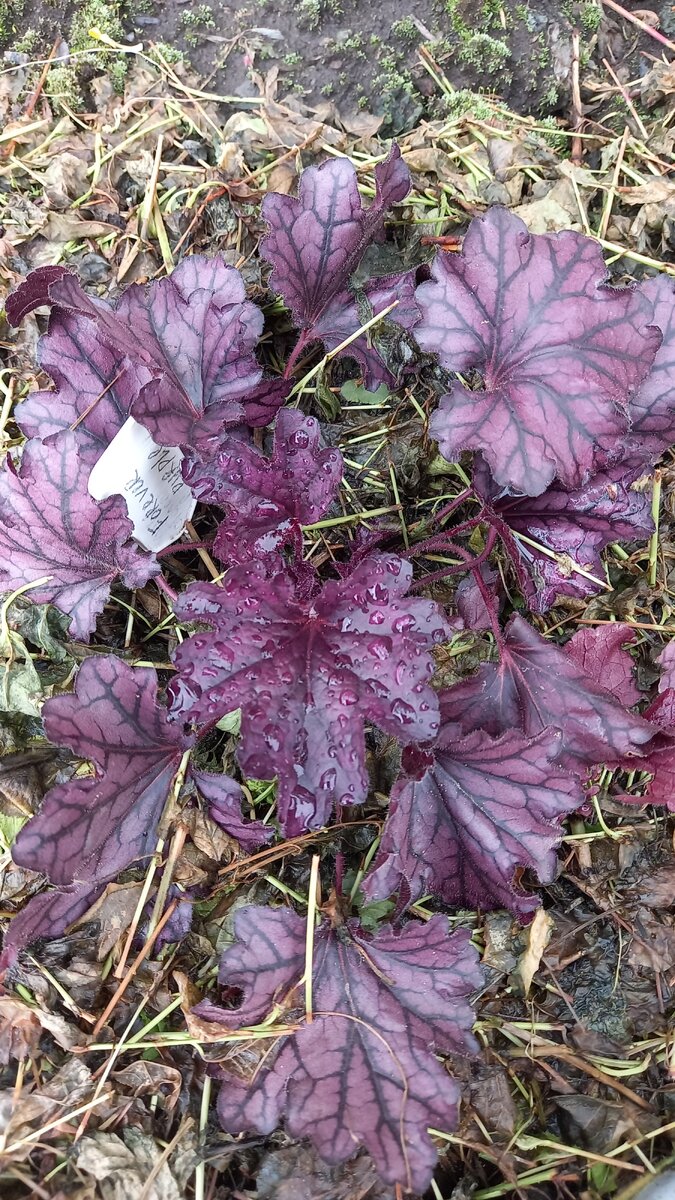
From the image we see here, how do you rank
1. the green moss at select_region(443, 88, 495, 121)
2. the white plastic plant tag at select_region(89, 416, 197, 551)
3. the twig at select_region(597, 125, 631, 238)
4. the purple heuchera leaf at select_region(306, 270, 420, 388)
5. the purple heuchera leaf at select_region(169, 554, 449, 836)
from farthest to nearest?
the green moss at select_region(443, 88, 495, 121) < the twig at select_region(597, 125, 631, 238) < the purple heuchera leaf at select_region(306, 270, 420, 388) < the white plastic plant tag at select_region(89, 416, 197, 551) < the purple heuchera leaf at select_region(169, 554, 449, 836)

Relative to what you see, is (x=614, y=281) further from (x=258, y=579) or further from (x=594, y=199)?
(x=258, y=579)

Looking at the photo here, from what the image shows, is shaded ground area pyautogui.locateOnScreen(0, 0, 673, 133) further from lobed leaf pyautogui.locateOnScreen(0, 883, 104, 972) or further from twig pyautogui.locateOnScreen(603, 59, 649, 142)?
lobed leaf pyautogui.locateOnScreen(0, 883, 104, 972)

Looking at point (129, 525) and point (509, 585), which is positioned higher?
point (129, 525)

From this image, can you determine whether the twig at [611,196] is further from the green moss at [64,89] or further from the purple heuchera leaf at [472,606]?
the green moss at [64,89]

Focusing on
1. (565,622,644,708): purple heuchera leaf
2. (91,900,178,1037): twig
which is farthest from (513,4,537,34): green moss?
(91,900,178,1037): twig

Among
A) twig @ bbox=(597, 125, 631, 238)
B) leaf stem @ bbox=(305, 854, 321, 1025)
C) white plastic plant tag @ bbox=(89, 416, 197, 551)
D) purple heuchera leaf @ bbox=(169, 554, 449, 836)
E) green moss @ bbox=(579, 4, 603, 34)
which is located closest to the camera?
purple heuchera leaf @ bbox=(169, 554, 449, 836)

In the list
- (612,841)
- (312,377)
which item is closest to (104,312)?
(312,377)

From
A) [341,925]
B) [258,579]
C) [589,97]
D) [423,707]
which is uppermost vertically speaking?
[589,97]
